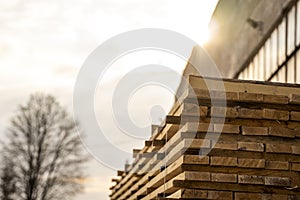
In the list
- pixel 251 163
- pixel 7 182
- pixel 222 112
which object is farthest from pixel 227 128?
pixel 7 182

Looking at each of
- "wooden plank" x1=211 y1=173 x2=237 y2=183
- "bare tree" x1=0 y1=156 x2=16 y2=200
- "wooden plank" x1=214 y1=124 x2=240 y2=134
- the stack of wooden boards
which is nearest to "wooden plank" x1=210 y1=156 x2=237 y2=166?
the stack of wooden boards

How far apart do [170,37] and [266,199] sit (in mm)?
3802

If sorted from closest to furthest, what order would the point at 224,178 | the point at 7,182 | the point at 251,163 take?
1. the point at 224,178
2. the point at 251,163
3. the point at 7,182

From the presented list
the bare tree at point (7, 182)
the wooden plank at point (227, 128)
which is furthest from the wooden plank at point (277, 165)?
the bare tree at point (7, 182)

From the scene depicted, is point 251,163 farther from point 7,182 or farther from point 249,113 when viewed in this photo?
point 7,182

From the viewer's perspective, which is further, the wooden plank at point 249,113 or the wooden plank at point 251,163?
the wooden plank at point 249,113

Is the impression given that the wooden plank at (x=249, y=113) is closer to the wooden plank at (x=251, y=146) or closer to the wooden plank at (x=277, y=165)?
the wooden plank at (x=251, y=146)

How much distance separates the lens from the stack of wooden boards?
8.47m

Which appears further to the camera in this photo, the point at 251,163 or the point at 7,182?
the point at 7,182

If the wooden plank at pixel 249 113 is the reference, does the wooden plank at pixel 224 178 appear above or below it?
below

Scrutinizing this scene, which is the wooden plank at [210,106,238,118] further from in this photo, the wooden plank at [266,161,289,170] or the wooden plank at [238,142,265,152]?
the wooden plank at [266,161,289,170]

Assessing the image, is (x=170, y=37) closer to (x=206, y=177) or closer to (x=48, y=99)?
(x=206, y=177)

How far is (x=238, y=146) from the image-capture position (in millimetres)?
8609

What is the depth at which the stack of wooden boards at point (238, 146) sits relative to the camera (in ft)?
27.8
